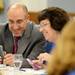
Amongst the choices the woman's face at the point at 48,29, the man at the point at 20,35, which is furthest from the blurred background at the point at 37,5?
the woman's face at the point at 48,29

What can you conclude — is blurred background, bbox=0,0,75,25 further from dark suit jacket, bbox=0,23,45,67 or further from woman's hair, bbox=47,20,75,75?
woman's hair, bbox=47,20,75,75

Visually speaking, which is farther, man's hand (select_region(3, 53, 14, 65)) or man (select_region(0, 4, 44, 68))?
man (select_region(0, 4, 44, 68))

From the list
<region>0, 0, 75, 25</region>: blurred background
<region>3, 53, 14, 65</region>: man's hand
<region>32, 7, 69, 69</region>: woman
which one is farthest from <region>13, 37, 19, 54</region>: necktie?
<region>0, 0, 75, 25</region>: blurred background

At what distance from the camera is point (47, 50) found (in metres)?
2.68

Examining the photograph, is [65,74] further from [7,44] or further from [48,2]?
[48,2]

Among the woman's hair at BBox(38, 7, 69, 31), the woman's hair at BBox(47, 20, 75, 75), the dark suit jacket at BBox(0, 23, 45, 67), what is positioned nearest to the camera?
the woman's hair at BBox(47, 20, 75, 75)

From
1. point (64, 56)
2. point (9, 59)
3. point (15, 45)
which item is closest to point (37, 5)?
point (15, 45)

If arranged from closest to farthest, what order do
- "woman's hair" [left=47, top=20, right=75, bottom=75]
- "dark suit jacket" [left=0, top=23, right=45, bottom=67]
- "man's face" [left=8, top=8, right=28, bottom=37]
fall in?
1. "woman's hair" [left=47, top=20, right=75, bottom=75]
2. "dark suit jacket" [left=0, top=23, right=45, bottom=67]
3. "man's face" [left=8, top=8, right=28, bottom=37]

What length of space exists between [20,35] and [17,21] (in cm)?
15

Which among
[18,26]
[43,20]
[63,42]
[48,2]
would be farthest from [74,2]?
[63,42]

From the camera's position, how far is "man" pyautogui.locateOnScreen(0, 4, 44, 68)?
2.75 meters

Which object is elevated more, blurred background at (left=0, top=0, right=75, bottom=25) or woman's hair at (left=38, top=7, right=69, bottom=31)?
woman's hair at (left=38, top=7, right=69, bottom=31)

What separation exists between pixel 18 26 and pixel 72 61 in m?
2.25

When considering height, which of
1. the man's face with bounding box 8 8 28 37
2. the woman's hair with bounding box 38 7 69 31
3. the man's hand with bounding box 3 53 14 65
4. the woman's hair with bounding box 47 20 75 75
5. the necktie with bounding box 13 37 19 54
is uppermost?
the woman's hair with bounding box 47 20 75 75
